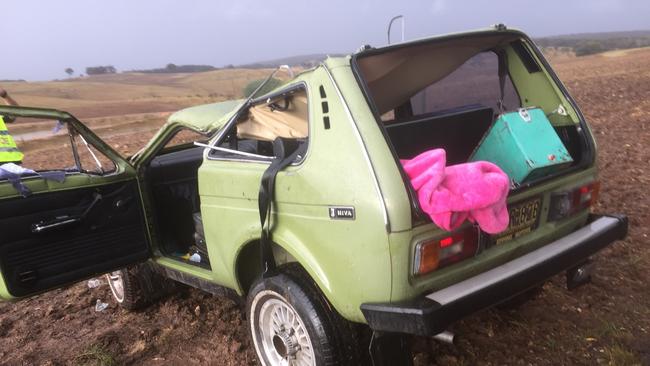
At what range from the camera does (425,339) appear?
3.28 meters

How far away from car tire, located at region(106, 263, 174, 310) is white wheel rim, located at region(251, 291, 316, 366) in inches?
60.8

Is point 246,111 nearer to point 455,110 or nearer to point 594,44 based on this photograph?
point 455,110

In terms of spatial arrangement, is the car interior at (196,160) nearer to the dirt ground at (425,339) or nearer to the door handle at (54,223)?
the dirt ground at (425,339)

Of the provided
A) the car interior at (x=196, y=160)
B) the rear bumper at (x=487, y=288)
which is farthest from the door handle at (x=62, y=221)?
the rear bumper at (x=487, y=288)

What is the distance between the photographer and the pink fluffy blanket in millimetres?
2137

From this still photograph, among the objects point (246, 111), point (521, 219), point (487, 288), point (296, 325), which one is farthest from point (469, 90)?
point (296, 325)

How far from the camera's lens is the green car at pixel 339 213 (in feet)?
7.36

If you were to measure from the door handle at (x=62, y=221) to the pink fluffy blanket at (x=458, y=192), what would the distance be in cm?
232

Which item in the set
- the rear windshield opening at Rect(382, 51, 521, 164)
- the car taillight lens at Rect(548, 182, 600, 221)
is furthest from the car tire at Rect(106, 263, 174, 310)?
the car taillight lens at Rect(548, 182, 600, 221)

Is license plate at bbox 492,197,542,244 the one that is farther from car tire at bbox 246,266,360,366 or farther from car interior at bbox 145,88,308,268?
car interior at bbox 145,88,308,268

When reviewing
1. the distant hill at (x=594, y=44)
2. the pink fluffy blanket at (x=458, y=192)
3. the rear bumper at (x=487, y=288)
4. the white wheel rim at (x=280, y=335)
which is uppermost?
the pink fluffy blanket at (x=458, y=192)

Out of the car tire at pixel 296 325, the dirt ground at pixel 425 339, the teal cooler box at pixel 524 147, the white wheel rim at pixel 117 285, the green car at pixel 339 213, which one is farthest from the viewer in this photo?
the white wheel rim at pixel 117 285

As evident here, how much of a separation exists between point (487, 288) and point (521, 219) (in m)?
0.52

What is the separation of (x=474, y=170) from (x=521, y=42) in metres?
1.46
